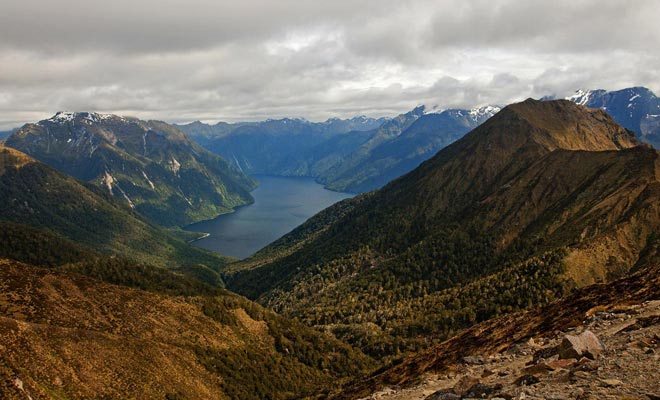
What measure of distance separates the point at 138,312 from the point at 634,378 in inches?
5259

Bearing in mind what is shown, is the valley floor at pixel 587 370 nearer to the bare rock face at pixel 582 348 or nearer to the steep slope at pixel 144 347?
the bare rock face at pixel 582 348

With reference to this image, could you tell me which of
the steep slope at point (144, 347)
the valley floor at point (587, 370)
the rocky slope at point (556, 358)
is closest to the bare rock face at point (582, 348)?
the rocky slope at point (556, 358)

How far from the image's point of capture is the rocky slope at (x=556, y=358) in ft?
111

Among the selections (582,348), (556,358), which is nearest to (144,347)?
(556,358)

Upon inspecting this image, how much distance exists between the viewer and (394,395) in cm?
6100

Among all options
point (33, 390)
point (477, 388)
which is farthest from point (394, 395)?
point (33, 390)

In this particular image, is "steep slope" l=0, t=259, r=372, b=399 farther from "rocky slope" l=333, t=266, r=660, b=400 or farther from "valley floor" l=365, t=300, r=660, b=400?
"valley floor" l=365, t=300, r=660, b=400

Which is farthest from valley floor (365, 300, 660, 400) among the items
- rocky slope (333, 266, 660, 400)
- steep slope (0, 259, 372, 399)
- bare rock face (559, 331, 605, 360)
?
steep slope (0, 259, 372, 399)

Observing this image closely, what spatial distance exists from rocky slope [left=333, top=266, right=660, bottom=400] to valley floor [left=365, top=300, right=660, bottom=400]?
6 cm

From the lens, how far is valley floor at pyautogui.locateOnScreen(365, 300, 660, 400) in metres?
32.5

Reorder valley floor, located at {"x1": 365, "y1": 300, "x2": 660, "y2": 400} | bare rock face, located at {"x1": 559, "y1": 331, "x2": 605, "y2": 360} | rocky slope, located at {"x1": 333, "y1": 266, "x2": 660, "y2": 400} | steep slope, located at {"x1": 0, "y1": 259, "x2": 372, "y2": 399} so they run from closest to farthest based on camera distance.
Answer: valley floor, located at {"x1": 365, "y1": 300, "x2": 660, "y2": 400}, rocky slope, located at {"x1": 333, "y1": 266, "x2": 660, "y2": 400}, bare rock face, located at {"x1": 559, "y1": 331, "x2": 605, "y2": 360}, steep slope, located at {"x1": 0, "y1": 259, "x2": 372, "y2": 399}

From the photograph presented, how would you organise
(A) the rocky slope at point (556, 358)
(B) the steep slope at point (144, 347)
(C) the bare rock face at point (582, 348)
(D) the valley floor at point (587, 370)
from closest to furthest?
1. (D) the valley floor at point (587, 370)
2. (A) the rocky slope at point (556, 358)
3. (C) the bare rock face at point (582, 348)
4. (B) the steep slope at point (144, 347)

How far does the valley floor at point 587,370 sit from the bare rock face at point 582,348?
→ 2.80 ft

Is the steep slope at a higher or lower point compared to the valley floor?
lower
